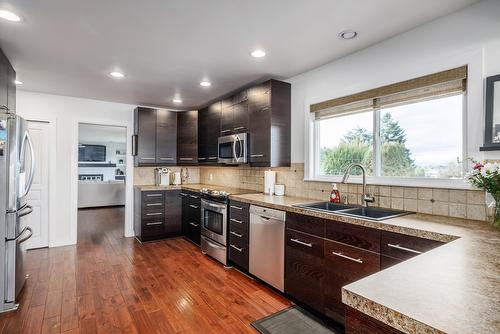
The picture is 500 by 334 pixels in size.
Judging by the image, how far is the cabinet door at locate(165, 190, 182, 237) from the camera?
14.9ft

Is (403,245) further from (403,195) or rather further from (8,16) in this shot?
(8,16)

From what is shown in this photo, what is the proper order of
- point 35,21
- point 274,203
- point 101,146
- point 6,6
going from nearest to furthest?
1. point 6,6
2. point 35,21
3. point 274,203
4. point 101,146

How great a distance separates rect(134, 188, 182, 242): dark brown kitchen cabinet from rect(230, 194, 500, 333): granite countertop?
4.05 meters

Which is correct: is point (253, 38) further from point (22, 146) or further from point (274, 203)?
point (22, 146)

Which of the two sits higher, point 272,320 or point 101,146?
point 101,146

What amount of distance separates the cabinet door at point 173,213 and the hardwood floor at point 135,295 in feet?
1.83

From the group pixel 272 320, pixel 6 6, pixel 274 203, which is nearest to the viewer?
pixel 6 6

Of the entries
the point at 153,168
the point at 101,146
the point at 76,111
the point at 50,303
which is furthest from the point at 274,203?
the point at 101,146

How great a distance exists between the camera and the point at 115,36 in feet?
7.58

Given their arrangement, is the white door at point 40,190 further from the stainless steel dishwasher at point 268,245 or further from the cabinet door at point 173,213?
the stainless steel dishwasher at point 268,245

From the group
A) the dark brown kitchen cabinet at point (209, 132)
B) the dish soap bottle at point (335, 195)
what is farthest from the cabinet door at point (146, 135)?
the dish soap bottle at point (335, 195)

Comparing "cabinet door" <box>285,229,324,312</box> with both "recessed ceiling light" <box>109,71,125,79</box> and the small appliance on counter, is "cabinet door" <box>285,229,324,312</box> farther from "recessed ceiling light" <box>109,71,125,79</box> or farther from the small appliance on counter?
the small appliance on counter

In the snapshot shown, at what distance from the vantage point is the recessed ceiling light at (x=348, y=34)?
2.22 m

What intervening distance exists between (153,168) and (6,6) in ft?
11.3
